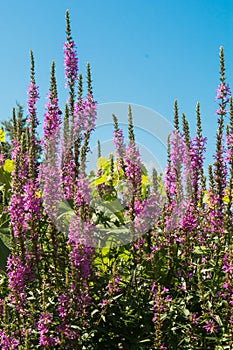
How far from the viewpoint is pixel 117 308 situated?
493 cm

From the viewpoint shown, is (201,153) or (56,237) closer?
(56,237)

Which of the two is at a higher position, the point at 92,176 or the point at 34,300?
the point at 92,176

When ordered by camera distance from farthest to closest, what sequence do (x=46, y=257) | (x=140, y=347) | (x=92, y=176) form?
1. (x=92, y=176)
2. (x=46, y=257)
3. (x=140, y=347)

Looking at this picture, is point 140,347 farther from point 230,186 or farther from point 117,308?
point 230,186

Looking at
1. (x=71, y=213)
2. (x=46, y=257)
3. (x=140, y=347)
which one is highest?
(x=71, y=213)

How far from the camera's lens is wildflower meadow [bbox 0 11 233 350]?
181 inches

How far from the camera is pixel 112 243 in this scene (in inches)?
213

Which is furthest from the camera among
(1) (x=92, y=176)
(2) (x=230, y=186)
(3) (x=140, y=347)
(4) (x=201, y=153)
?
(1) (x=92, y=176)

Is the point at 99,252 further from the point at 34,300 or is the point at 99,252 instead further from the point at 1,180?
the point at 1,180

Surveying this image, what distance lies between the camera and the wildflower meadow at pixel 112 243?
4594 millimetres

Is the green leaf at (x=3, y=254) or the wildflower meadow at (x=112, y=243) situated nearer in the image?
the wildflower meadow at (x=112, y=243)

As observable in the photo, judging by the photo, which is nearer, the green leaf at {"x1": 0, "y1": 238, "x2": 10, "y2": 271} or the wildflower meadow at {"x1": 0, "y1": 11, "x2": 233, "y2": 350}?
the wildflower meadow at {"x1": 0, "y1": 11, "x2": 233, "y2": 350}

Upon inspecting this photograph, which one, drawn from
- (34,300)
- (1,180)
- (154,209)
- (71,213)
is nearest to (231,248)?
(154,209)

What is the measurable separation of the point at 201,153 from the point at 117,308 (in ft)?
6.74
